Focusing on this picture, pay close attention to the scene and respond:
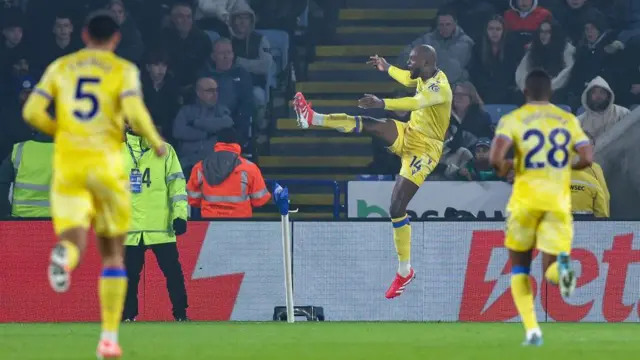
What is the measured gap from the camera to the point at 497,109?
23.1 metres

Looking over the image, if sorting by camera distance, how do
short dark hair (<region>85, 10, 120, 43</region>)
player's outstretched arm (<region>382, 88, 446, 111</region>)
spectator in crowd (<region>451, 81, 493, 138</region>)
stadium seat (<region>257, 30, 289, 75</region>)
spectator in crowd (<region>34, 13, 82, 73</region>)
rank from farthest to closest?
stadium seat (<region>257, 30, 289, 75</region>)
spectator in crowd (<region>34, 13, 82, 73</region>)
spectator in crowd (<region>451, 81, 493, 138</region>)
player's outstretched arm (<region>382, 88, 446, 111</region>)
short dark hair (<region>85, 10, 120, 43</region>)

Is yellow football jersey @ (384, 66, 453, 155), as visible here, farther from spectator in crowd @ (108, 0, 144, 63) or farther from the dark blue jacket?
spectator in crowd @ (108, 0, 144, 63)

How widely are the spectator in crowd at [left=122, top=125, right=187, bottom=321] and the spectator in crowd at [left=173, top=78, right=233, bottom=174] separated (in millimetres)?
3730

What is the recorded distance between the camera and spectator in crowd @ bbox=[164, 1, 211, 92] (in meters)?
23.5

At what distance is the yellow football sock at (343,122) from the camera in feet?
59.7

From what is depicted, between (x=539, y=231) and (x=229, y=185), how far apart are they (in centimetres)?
788

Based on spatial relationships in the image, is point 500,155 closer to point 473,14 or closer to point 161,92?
point 161,92

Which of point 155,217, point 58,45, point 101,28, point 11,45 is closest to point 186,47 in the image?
point 58,45

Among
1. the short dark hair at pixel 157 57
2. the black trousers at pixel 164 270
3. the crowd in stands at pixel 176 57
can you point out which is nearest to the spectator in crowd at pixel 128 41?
the crowd in stands at pixel 176 57

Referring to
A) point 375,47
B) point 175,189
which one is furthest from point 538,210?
point 375,47

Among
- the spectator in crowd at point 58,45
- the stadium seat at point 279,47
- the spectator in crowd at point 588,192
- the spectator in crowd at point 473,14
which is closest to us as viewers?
the spectator in crowd at point 588,192

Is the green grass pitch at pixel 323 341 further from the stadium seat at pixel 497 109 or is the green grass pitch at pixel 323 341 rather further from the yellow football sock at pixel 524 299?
the stadium seat at pixel 497 109

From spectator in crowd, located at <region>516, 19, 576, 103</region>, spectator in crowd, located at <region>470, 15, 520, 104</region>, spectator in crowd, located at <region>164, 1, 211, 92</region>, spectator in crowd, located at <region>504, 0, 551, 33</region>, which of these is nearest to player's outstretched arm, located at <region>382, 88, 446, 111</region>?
spectator in crowd, located at <region>470, 15, 520, 104</region>

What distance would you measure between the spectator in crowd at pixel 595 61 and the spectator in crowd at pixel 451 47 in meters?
1.65
